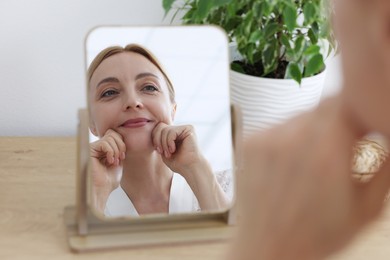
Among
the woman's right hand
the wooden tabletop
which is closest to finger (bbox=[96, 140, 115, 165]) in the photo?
the woman's right hand

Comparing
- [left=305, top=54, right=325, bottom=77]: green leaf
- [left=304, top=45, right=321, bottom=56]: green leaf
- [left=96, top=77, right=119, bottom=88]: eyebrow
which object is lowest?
[left=96, top=77, right=119, bottom=88]: eyebrow

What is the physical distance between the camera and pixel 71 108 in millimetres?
1196

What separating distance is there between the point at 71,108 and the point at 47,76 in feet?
0.23

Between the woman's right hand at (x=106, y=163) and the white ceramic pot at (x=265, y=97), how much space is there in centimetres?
21

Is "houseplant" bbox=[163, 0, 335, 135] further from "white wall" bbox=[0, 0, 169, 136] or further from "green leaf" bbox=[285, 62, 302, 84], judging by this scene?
"white wall" bbox=[0, 0, 169, 136]

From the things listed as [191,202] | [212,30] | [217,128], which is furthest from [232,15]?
[191,202]

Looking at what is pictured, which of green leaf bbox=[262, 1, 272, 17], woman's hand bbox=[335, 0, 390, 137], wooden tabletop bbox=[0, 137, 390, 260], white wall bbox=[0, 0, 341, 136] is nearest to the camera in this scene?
woman's hand bbox=[335, 0, 390, 137]

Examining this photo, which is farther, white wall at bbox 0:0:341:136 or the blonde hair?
white wall at bbox 0:0:341:136

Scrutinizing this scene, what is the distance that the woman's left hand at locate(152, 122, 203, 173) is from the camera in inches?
35.7

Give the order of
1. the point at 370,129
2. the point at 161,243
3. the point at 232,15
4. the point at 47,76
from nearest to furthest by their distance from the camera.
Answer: the point at 370,129 → the point at 161,243 → the point at 232,15 → the point at 47,76

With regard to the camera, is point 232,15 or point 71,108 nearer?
point 232,15

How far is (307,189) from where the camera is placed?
0.58 ft

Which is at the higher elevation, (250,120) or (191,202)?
(250,120)

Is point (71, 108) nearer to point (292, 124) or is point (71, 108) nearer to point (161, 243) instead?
point (161, 243)
